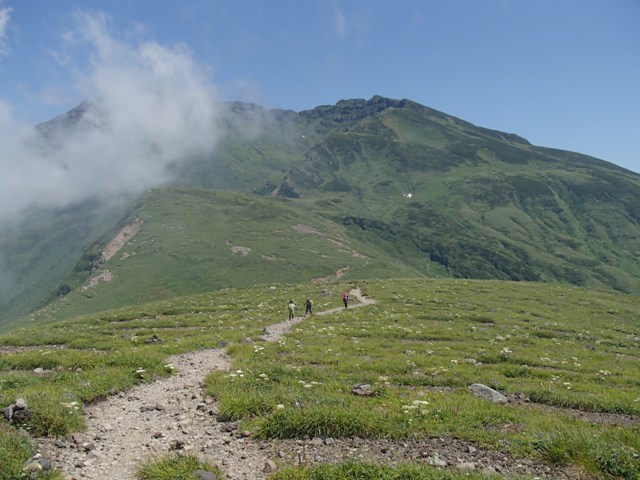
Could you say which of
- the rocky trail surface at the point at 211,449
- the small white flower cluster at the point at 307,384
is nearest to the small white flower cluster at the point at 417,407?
the rocky trail surface at the point at 211,449

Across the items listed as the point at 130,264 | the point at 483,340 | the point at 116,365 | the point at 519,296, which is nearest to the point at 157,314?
the point at 116,365

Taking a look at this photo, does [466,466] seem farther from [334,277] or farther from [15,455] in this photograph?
[334,277]

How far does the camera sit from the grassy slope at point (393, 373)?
11398mm

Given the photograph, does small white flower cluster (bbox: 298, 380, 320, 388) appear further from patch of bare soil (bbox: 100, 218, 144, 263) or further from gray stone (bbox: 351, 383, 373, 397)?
patch of bare soil (bbox: 100, 218, 144, 263)

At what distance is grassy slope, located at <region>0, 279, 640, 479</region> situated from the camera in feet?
37.4

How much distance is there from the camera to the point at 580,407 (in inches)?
633

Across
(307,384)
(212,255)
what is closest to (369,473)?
(307,384)

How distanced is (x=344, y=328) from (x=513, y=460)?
920 inches

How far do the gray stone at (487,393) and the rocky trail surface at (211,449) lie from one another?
5621 mm

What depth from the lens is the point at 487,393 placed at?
1672 centimetres

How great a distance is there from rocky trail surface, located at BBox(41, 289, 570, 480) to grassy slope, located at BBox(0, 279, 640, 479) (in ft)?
1.46

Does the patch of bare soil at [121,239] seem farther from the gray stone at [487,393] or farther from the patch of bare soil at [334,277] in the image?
the gray stone at [487,393]

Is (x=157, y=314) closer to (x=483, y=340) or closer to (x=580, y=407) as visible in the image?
(x=483, y=340)

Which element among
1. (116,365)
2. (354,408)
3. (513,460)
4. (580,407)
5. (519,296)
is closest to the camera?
(513,460)
